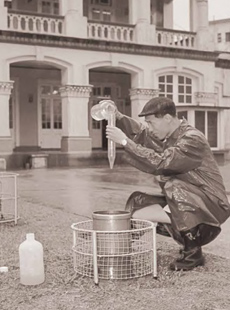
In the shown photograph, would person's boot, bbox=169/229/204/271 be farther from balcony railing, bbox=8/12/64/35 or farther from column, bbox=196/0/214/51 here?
column, bbox=196/0/214/51

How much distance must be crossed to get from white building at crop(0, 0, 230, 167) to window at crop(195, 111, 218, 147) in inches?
1.5

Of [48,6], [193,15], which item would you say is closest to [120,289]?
[193,15]

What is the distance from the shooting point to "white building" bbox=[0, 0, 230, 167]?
18.8 m

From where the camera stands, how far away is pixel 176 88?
22.0m

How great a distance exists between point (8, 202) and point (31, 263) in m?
5.32

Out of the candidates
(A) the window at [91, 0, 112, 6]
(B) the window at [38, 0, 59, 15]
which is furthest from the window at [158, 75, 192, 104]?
(B) the window at [38, 0, 59, 15]

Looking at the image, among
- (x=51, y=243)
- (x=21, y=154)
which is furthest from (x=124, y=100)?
(x=51, y=243)

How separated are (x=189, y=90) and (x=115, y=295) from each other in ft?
64.2

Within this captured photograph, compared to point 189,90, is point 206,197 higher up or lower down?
lower down

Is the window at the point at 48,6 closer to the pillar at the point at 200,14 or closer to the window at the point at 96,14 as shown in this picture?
the window at the point at 96,14

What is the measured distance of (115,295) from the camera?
3.45 meters

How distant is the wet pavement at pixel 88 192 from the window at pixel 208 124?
21.4 feet

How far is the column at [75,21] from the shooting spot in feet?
63.1

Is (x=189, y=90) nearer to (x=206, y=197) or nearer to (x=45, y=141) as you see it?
(x=45, y=141)
